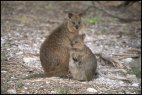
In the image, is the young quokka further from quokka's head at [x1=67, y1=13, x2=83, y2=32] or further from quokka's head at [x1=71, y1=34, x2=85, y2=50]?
quokka's head at [x1=67, y1=13, x2=83, y2=32]

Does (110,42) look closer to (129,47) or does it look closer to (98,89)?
(129,47)

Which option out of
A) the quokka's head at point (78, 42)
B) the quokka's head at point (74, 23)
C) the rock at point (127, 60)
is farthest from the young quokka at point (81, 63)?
the rock at point (127, 60)

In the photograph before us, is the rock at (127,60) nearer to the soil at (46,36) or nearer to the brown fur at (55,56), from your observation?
the soil at (46,36)

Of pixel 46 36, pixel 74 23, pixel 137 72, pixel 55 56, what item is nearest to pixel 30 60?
pixel 74 23

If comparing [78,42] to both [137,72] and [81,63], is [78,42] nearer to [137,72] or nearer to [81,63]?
[81,63]

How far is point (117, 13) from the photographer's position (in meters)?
13.8

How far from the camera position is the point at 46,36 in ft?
34.2

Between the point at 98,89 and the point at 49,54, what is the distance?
0.99 m

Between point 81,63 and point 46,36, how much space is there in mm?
3566

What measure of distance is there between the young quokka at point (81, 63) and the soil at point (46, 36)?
0.43 ft

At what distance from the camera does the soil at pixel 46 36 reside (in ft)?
21.4

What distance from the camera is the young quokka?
22.8 ft

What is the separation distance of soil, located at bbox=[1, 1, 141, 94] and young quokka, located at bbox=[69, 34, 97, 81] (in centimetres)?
13

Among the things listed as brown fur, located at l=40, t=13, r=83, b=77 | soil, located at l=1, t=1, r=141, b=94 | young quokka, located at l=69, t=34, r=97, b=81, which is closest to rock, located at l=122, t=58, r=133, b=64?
soil, located at l=1, t=1, r=141, b=94
